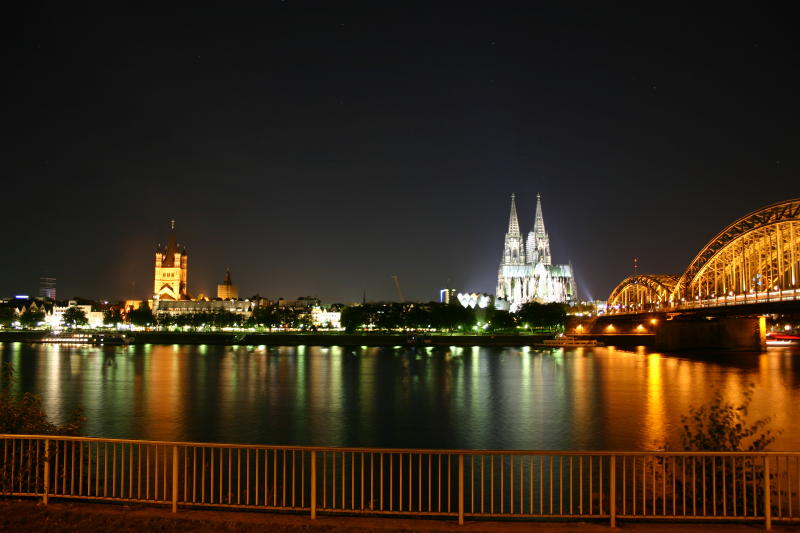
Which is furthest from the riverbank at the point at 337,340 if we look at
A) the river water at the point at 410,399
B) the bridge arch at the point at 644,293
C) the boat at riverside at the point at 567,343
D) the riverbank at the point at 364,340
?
the river water at the point at 410,399

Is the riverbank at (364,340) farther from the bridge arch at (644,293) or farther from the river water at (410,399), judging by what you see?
the river water at (410,399)

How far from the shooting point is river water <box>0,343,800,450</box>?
35.3 meters

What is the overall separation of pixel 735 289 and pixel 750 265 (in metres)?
7.70

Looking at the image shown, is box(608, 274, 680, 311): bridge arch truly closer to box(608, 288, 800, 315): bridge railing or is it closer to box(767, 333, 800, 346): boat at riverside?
box(608, 288, 800, 315): bridge railing

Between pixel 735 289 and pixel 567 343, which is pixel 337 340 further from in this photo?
pixel 735 289

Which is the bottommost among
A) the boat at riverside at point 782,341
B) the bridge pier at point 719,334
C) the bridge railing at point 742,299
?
the boat at riverside at point 782,341

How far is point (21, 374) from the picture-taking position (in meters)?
67.4

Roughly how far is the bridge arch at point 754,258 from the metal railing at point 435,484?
6427 centimetres

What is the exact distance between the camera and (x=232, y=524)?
1120cm

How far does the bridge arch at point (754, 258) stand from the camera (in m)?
80.8

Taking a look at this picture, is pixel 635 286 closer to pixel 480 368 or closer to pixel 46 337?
pixel 480 368

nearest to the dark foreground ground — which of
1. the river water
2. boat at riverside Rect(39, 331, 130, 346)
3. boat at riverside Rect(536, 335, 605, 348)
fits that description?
the river water

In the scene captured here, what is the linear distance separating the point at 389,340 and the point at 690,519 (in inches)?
5028

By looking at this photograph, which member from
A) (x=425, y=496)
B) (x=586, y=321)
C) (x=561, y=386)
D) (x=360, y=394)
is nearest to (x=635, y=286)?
(x=586, y=321)
